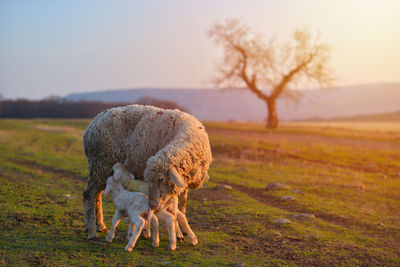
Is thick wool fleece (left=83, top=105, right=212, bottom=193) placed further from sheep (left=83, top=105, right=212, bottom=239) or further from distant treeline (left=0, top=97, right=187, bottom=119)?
distant treeline (left=0, top=97, right=187, bottom=119)

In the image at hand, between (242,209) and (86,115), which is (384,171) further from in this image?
(86,115)

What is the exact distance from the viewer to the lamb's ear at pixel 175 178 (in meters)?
6.74

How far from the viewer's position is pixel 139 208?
23.4 feet

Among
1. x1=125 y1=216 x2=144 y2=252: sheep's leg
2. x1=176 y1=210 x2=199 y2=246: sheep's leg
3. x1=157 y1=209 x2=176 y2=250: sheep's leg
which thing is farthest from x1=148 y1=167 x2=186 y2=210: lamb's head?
x1=176 y1=210 x2=199 y2=246: sheep's leg

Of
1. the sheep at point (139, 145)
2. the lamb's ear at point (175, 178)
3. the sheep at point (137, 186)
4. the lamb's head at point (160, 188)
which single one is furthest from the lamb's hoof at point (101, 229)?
the lamb's ear at point (175, 178)

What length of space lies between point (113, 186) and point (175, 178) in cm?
166

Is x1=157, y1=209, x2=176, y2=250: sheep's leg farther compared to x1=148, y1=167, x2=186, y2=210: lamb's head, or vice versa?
x1=157, y1=209, x2=176, y2=250: sheep's leg

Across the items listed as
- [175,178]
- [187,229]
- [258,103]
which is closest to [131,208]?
[175,178]

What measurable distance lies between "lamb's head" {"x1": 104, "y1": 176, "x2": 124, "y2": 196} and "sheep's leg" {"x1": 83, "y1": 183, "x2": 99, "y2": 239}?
1.90 feet

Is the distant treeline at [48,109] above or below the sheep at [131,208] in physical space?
above

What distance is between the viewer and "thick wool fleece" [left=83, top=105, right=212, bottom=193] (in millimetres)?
7535

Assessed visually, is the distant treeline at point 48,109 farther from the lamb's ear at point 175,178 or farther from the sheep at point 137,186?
the lamb's ear at point 175,178

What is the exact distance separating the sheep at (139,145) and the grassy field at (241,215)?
1.05 m

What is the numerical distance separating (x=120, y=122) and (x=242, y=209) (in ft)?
15.4
